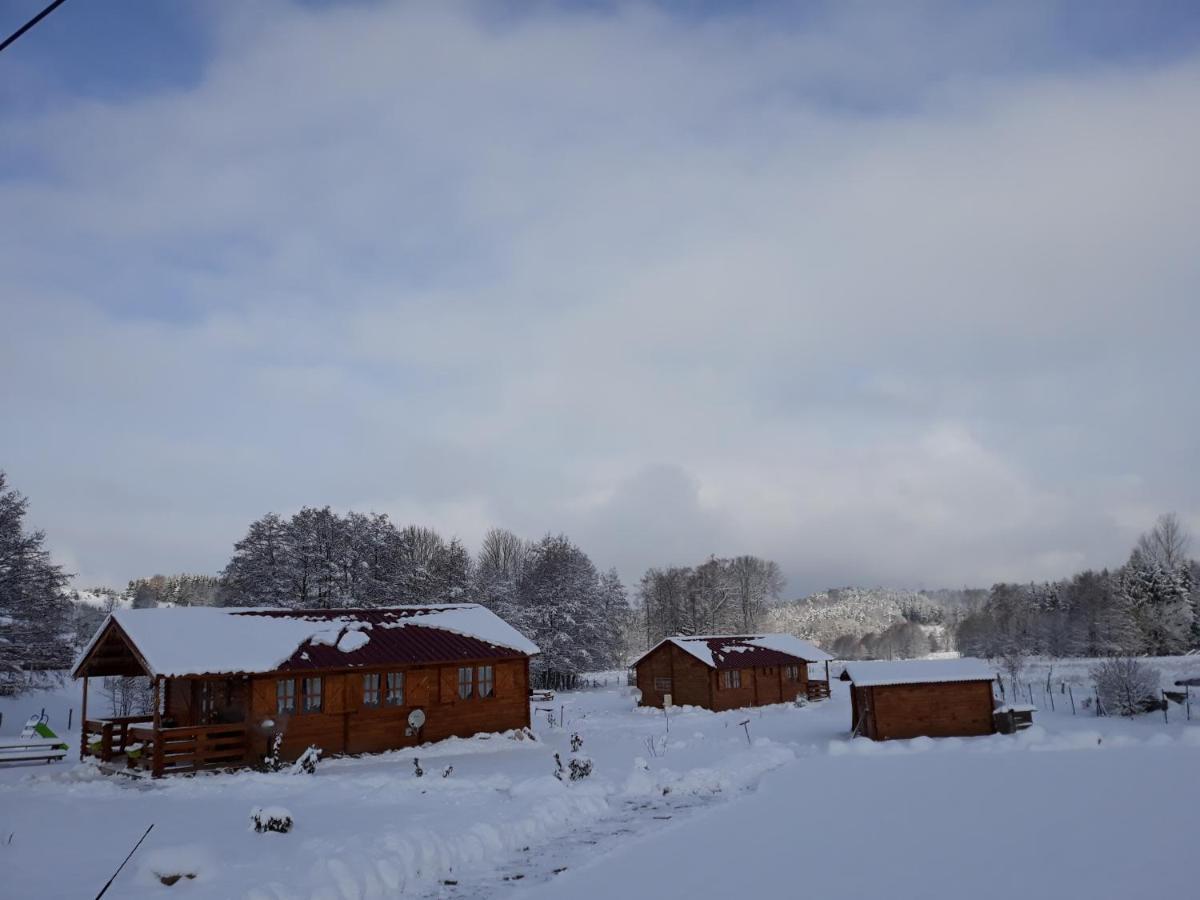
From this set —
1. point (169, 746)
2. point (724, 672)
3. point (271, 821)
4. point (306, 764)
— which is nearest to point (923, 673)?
point (724, 672)

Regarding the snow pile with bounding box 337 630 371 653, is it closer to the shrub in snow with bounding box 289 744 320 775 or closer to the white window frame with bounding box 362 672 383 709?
the white window frame with bounding box 362 672 383 709

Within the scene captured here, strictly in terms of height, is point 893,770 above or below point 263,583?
below

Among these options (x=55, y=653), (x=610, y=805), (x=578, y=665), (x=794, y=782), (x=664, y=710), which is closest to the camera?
(x=610, y=805)

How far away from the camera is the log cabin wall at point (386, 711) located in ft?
80.7

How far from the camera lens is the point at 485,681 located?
96.7ft

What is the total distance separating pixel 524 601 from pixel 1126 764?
166 feet

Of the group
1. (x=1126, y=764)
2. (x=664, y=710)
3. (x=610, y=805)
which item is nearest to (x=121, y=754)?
(x=610, y=805)

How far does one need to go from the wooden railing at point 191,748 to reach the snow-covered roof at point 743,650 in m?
24.6

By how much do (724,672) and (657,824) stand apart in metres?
28.1

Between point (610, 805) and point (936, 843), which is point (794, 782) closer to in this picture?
point (610, 805)

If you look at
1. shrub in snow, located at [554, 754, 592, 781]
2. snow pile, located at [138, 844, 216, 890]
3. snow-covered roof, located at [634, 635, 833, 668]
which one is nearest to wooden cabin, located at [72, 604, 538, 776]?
shrub in snow, located at [554, 754, 592, 781]

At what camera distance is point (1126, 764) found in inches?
827

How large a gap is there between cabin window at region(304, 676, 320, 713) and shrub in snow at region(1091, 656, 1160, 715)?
31443 millimetres

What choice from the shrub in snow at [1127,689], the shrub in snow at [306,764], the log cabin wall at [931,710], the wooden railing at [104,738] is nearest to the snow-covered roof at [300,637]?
the wooden railing at [104,738]
